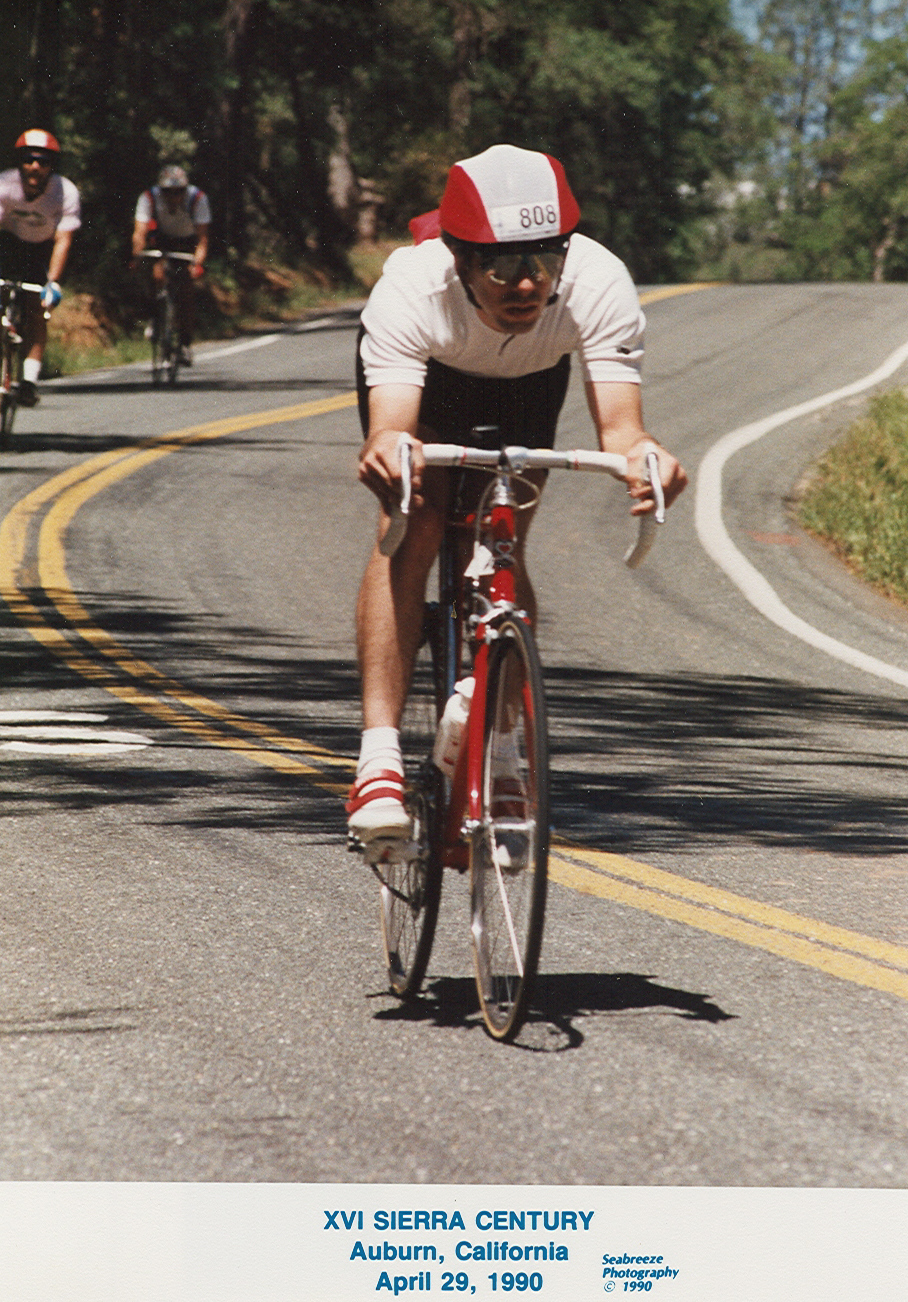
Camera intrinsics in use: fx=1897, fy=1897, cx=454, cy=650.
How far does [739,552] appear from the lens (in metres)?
13.5

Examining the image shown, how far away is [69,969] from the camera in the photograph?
4.70m

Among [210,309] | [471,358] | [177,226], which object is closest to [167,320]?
[177,226]

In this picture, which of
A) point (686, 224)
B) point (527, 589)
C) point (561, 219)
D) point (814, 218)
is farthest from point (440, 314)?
point (814, 218)

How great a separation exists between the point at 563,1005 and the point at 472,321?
1.57m

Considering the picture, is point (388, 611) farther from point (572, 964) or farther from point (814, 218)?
point (814, 218)

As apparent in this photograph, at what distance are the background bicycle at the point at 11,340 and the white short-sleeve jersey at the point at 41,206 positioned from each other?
1.80 feet

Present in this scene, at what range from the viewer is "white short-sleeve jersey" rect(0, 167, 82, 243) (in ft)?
43.8

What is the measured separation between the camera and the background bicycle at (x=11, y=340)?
45.9ft

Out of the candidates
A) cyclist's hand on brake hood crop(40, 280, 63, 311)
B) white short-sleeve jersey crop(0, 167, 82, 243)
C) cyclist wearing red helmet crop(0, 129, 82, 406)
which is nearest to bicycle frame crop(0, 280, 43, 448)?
cyclist wearing red helmet crop(0, 129, 82, 406)

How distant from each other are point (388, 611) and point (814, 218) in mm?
90284

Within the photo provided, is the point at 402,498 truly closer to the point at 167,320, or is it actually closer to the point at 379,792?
the point at 379,792

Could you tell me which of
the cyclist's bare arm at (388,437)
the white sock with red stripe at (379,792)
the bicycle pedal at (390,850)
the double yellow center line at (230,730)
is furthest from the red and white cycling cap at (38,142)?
the bicycle pedal at (390,850)

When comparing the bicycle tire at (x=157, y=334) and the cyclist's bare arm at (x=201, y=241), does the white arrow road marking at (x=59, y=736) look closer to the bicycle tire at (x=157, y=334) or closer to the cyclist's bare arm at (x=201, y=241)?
the cyclist's bare arm at (x=201, y=241)

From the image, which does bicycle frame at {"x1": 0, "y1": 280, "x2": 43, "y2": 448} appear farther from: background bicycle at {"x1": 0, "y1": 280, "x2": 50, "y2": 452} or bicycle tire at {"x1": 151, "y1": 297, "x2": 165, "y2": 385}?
bicycle tire at {"x1": 151, "y1": 297, "x2": 165, "y2": 385}
